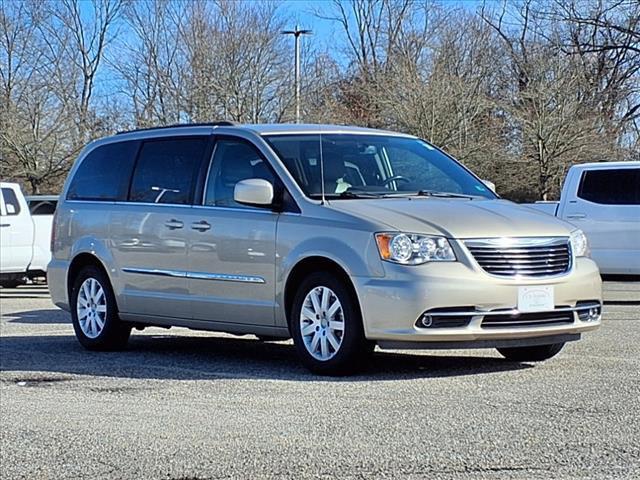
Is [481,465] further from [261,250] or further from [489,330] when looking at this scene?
[261,250]

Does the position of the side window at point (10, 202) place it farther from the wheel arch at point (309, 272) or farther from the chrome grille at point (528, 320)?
the chrome grille at point (528, 320)

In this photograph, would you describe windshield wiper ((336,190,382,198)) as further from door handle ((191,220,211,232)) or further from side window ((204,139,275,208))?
door handle ((191,220,211,232))

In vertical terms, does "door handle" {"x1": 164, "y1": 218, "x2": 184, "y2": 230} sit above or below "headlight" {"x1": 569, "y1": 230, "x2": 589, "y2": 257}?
above

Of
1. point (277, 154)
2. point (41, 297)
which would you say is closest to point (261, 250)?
point (277, 154)

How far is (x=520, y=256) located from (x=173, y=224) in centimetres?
297

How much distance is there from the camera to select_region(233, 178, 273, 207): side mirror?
8.85 metres

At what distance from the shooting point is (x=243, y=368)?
9.18 metres

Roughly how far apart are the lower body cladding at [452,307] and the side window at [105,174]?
10.7 ft

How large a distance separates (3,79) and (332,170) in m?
33.5

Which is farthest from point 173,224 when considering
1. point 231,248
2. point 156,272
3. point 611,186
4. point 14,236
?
point 14,236

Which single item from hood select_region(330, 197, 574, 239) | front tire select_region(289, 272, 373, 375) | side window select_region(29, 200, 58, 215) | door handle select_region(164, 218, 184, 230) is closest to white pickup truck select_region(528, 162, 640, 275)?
hood select_region(330, 197, 574, 239)

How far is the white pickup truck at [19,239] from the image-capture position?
1798cm

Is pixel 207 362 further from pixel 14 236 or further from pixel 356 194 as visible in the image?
pixel 14 236

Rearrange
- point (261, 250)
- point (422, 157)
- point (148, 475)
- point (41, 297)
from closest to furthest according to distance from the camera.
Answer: point (148, 475) < point (261, 250) < point (422, 157) < point (41, 297)
